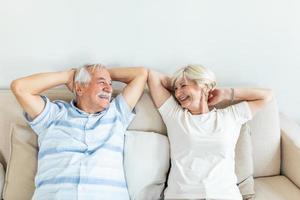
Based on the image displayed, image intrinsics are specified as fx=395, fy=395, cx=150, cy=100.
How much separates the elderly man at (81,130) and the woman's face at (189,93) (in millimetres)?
194

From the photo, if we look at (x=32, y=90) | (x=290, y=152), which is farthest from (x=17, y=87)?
(x=290, y=152)

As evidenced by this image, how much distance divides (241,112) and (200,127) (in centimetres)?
24

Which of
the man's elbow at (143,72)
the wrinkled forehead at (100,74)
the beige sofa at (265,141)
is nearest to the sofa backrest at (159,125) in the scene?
the beige sofa at (265,141)

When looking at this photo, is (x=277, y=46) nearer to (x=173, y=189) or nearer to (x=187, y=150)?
(x=187, y=150)

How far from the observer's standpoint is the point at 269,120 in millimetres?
2115

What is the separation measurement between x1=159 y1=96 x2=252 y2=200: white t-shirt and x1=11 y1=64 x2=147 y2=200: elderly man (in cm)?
23

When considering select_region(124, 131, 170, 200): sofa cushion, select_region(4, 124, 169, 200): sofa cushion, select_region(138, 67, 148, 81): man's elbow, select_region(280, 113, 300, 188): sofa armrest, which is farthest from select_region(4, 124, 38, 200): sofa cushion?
select_region(280, 113, 300, 188): sofa armrest

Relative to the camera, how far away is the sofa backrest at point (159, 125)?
200 cm

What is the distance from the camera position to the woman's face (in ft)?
6.40

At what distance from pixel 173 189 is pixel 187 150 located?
7.7 inches

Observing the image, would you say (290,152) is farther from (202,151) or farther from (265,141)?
(202,151)

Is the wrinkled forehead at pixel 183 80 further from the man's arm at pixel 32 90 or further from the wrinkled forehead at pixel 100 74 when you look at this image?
the man's arm at pixel 32 90

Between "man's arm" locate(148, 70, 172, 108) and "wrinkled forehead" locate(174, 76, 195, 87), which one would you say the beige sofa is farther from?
"wrinkled forehead" locate(174, 76, 195, 87)

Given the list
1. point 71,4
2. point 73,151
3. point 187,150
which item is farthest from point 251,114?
point 71,4
